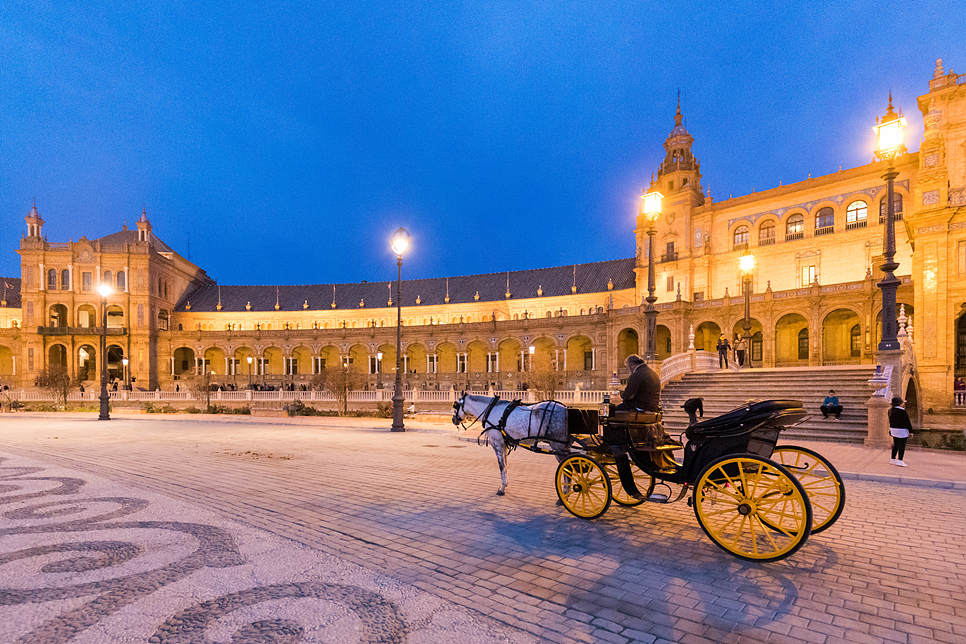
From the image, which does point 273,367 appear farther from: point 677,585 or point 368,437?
point 677,585

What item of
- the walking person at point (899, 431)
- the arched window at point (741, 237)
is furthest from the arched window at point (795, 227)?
the walking person at point (899, 431)

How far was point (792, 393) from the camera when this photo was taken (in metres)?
18.2

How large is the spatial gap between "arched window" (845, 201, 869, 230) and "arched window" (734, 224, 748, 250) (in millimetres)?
7609

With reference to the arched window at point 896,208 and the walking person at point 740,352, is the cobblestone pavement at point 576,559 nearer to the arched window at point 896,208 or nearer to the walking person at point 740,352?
the walking person at point 740,352

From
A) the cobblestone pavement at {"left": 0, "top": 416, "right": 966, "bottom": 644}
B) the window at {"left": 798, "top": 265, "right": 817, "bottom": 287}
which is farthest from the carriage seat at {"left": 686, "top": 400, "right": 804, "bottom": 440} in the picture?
the window at {"left": 798, "top": 265, "right": 817, "bottom": 287}

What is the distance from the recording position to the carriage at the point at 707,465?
16.4ft

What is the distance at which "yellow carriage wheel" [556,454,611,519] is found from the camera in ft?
20.8

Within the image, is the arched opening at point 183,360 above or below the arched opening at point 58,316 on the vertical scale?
below

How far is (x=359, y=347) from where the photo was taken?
2451 inches

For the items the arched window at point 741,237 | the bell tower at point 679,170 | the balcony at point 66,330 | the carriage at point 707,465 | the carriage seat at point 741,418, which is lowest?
the carriage at point 707,465

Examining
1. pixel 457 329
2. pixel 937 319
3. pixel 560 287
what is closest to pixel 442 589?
pixel 937 319

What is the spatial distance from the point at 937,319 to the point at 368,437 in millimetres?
28888

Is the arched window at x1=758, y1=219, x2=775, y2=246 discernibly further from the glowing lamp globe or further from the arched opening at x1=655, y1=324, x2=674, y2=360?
the glowing lamp globe

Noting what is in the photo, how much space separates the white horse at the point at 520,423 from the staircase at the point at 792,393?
10.6 m
